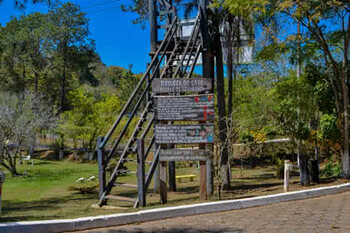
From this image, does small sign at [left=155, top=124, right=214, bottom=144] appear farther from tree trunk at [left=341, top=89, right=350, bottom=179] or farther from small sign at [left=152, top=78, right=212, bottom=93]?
tree trunk at [left=341, top=89, right=350, bottom=179]

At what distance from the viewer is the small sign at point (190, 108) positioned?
30.2 ft

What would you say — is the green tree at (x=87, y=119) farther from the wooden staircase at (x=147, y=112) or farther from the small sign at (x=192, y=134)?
the small sign at (x=192, y=134)

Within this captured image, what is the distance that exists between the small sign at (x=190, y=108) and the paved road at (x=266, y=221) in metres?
2.58

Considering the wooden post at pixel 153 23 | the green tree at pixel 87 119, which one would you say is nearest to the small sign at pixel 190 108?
the wooden post at pixel 153 23

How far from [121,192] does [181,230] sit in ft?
24.2

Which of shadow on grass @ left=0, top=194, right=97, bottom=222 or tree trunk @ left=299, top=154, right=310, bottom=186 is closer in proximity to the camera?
shadow on grass @ left=0, top=194, right=97, bottom=222

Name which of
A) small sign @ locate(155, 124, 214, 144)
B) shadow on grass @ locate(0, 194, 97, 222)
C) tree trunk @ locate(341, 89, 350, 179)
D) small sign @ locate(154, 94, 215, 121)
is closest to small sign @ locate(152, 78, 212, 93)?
small sign @ locate(154, 94, 215, 121)

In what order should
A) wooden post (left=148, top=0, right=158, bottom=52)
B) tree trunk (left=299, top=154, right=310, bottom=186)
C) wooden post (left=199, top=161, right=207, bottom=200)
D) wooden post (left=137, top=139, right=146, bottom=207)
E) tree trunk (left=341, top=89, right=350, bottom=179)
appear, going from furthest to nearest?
wooden post (left=148, top=0, right=158, bottom=52)
tree trunk (left=341, top=89, right=350, bottom=179)
tree trunk (left=299, top=154, right=310, bottom=186)
wooden post (left=199, top=161, right=207, bottom=200)
wooden post (left=137, top=139, right=146, bottom=207)

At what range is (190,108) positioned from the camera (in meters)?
9.23

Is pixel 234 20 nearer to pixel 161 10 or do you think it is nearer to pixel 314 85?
pixel 161 10

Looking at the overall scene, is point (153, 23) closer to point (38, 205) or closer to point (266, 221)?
point (38, 205)

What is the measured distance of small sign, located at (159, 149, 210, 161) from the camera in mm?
9133

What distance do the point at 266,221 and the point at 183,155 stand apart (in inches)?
121

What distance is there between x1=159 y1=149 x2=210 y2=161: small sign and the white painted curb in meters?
1.60
